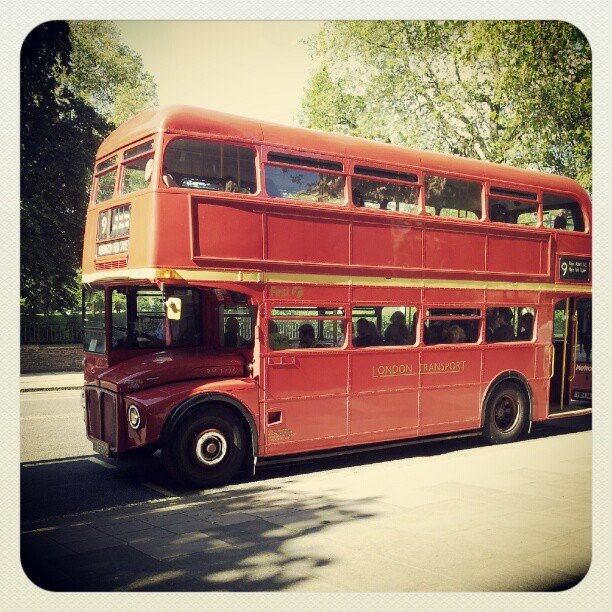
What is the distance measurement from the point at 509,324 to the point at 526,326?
0.29 m

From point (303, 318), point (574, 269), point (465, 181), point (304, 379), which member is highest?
point (465, 181)

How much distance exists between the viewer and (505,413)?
8.52 metres

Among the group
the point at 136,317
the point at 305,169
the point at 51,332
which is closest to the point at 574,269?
the point at 305,169

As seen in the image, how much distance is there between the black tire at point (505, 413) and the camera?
830 centimetres

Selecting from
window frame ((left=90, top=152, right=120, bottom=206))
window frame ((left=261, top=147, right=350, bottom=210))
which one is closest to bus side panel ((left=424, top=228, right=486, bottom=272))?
window frame ((left=261, top=147, right=350, bottom=210))

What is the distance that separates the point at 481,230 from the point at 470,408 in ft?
7.00

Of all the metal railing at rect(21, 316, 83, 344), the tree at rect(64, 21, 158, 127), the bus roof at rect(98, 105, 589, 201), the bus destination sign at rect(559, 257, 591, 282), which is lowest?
the metal railing at rect(21, 316, 83, 344)

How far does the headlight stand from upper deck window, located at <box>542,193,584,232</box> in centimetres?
554

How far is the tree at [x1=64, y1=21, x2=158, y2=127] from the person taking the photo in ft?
17.0

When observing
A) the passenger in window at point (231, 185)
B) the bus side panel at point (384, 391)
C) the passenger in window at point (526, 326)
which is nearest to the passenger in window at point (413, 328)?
the bus side panel at point (384, 391)

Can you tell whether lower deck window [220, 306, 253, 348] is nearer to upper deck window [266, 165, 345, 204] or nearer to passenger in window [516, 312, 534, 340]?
upper deck window [266, 165, 345, 204]

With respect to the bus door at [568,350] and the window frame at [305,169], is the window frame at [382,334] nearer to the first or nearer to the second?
the window frame at [305,169]

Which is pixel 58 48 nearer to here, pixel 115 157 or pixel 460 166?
pixel 115 157

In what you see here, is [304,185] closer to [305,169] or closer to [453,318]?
[305,169]
